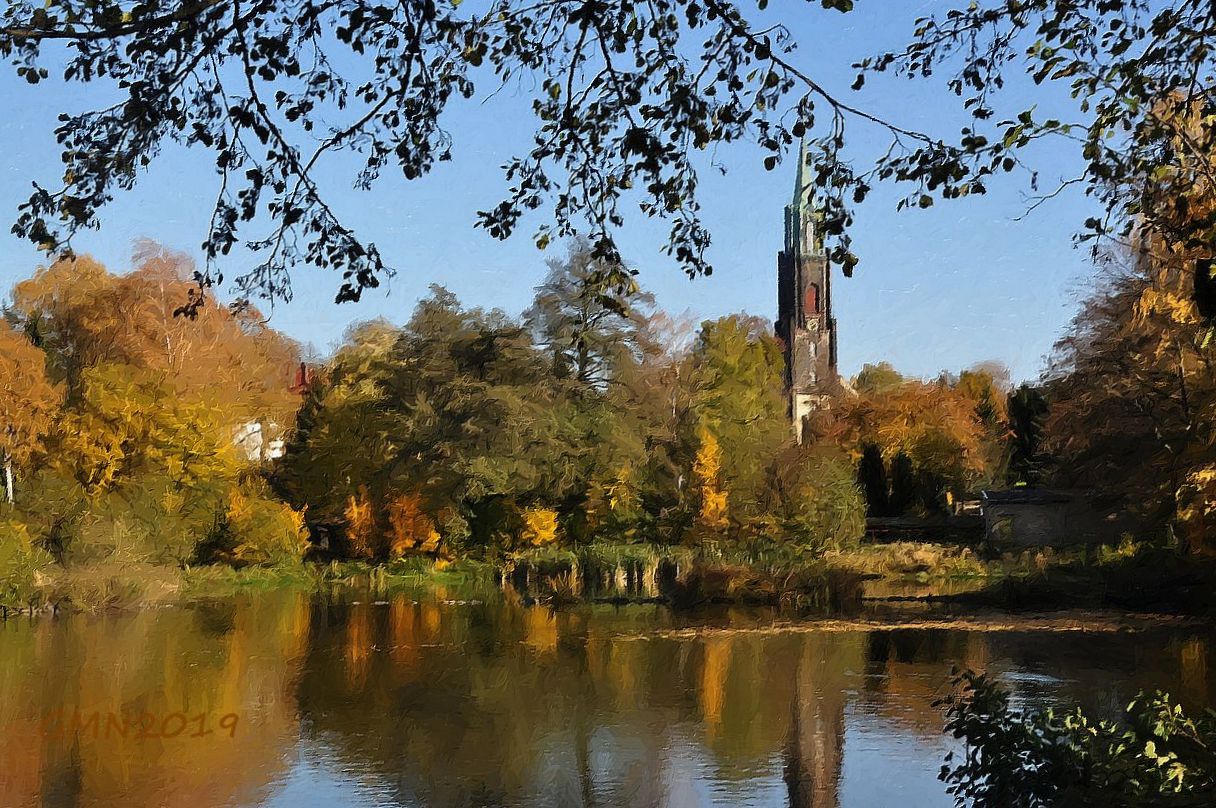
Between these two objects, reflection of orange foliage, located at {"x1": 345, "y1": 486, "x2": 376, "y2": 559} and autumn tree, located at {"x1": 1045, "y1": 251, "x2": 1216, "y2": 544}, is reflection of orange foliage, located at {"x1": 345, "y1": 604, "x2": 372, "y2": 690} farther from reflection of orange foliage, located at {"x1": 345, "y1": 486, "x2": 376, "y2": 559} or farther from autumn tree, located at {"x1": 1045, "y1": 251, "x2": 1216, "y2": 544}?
autumn tree, located at {"x1": 1045, "y1": 251, "x2": 1216, "y2": 544}

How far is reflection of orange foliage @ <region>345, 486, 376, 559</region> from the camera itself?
117ft

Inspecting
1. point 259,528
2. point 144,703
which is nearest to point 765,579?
point 259,528

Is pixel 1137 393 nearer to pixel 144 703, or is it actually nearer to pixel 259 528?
pixel 144 703

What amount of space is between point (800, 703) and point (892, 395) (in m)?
35.5

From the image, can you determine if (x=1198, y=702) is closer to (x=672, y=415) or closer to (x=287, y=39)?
(x=287, y=39)

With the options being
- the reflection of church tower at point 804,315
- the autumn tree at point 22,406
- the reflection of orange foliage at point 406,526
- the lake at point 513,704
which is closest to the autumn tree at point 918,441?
the reflection of orange foliage at point 406,526

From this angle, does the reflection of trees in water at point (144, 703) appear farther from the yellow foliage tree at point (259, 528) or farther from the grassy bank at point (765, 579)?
the yellow foliage tree at point (259, 528)

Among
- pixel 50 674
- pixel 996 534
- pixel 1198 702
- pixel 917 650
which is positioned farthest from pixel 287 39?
pixel 996 534

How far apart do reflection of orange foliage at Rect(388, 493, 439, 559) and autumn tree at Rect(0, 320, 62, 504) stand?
9563 mm

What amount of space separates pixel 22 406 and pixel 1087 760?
86.1 ft

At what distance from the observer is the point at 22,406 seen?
2817 cm

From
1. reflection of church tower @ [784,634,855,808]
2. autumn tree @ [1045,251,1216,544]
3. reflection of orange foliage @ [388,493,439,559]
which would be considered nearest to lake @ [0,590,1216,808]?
reflection of church tower @ [784,634,855,808]

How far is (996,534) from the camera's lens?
110 feet

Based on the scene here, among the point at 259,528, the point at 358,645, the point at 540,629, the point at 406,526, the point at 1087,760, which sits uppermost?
the point at 406,526
